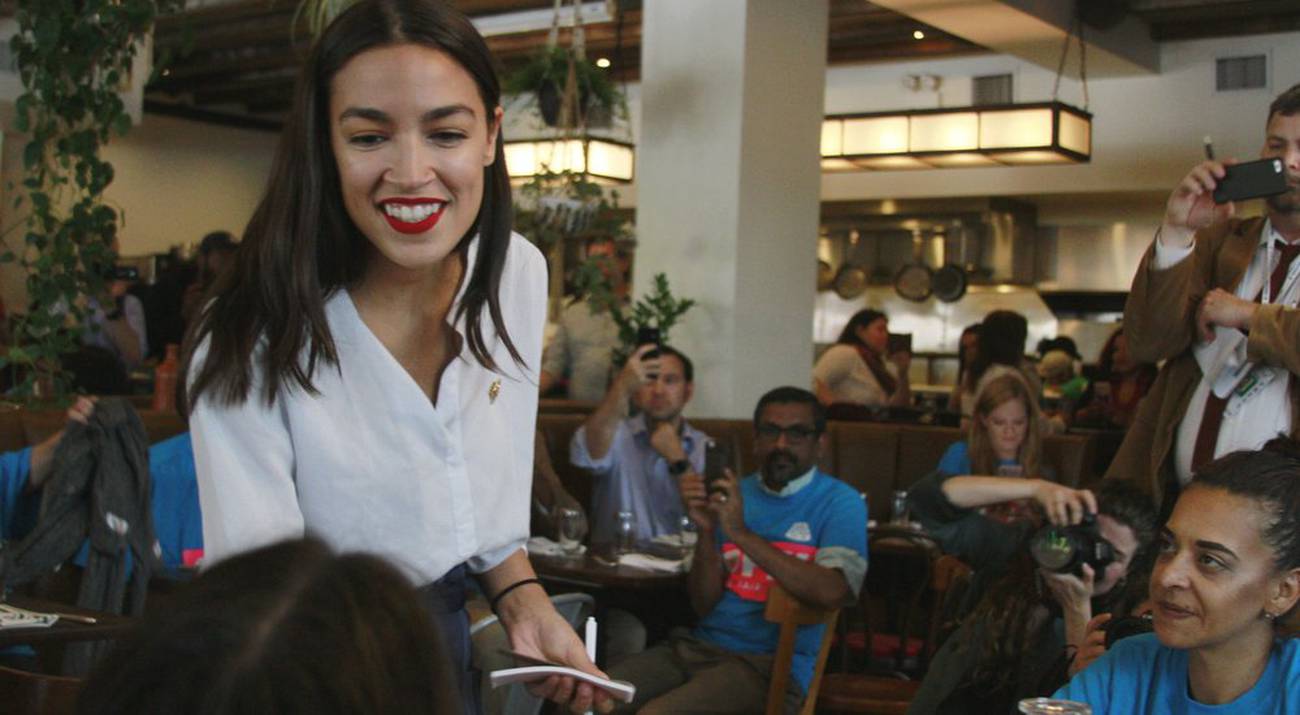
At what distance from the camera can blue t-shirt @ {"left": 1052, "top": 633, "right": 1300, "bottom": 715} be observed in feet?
7.10

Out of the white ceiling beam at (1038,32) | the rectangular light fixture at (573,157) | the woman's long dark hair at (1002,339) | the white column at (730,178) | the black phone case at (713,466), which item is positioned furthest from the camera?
the white ceiling beam at (1038,32)

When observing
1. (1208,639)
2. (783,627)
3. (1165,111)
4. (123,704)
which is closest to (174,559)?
(783,627)

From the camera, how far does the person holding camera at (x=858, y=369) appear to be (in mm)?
8648

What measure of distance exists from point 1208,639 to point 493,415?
112cm

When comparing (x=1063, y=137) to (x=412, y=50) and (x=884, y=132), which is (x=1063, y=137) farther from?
(x=412, y=50)

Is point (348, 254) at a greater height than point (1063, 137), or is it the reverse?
point (1063, 137)

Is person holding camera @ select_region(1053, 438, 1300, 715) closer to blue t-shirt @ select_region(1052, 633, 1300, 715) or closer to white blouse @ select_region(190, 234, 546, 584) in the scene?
blue t-shirt @ select_region(1052, 633, 1300, 715)

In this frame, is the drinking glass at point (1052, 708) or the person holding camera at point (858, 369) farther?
the person holding camera at point (858, 369)

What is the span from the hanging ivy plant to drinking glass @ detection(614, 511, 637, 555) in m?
1.76

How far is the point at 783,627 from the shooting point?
4.06 metres

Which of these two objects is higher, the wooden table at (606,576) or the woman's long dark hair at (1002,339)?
the woman's long dark hair at (1002,339)

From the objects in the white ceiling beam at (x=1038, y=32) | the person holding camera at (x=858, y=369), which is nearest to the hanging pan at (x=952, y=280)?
the white ceiling beam at (x=1038, y=32)

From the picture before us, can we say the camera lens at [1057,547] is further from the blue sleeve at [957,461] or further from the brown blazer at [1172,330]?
the blue sleeve at [957,461]

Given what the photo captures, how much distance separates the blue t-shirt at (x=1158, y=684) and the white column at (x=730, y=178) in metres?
4.38
